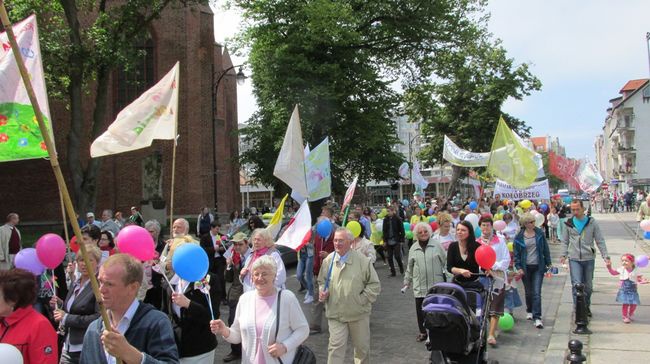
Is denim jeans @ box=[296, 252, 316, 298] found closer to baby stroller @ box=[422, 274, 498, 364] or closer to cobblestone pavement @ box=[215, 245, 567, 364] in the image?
cobblestone pavement @ box=[215, 245, 567, 364]

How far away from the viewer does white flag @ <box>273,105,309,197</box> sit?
786 centimetres

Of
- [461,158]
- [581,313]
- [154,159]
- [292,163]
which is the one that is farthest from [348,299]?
[154,159]

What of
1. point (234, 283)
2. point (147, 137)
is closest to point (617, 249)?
point (234, 283)

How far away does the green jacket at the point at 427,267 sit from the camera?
6977mm

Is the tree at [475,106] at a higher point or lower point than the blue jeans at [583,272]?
higher

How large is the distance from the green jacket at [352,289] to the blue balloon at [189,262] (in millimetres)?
1900

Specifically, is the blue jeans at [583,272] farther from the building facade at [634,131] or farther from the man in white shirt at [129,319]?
the building facade at [634,131]

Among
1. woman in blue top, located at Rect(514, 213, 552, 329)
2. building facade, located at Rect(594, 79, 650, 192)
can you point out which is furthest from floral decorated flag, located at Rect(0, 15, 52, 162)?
building facade, located at Rect(594, 79, 650, 192)

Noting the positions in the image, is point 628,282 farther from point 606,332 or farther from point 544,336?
point 544,336

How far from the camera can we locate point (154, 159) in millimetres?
30203

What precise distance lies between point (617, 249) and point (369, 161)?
16.4 meters

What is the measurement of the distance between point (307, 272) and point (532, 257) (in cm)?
460

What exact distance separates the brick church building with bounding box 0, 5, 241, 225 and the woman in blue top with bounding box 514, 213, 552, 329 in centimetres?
2269

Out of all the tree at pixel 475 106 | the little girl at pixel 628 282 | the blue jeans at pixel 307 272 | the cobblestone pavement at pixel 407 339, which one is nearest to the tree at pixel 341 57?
the tree at pixel 475 106
